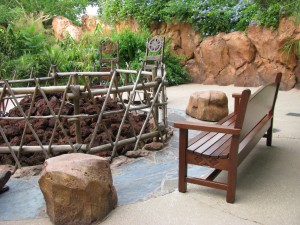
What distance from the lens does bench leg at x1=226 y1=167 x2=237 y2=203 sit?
99.8 inches

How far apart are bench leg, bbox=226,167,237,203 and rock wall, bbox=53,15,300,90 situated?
5623mm

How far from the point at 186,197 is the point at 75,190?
925mm

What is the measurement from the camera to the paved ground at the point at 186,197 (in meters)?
2.41

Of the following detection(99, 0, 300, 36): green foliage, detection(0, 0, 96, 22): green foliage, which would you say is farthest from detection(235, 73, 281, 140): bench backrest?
detection(0, 0, 96, 22): green foliage

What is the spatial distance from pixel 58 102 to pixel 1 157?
104 cm

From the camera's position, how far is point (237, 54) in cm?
850

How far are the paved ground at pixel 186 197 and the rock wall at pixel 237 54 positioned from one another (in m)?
4.34

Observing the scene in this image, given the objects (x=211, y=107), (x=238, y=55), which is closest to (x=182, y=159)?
(x=211, y=107)

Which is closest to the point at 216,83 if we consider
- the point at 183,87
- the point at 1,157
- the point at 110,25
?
the point at 183,87

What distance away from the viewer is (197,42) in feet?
30.9

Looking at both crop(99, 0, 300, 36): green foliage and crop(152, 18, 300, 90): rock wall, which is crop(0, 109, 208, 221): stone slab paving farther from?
crop(99, 0, 300, 36): green foliage

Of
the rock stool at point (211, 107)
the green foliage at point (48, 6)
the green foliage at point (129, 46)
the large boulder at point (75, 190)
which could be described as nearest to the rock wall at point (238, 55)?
the green foliage at point (129, 46)

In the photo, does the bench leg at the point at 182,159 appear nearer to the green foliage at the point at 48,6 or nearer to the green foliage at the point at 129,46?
the green foliage at the point at 129,46

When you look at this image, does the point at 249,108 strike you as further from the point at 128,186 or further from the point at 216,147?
the point at 128,186
